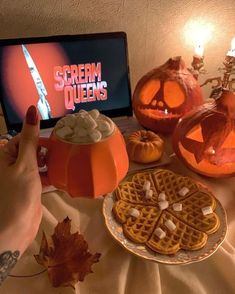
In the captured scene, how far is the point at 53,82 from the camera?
78cm

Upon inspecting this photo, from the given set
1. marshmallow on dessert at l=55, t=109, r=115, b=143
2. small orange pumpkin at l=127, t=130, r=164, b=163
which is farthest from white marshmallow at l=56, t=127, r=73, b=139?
small orange pumpkin at l=127, t=130, r=164, b=163

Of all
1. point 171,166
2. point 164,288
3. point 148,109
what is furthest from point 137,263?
point 148,109

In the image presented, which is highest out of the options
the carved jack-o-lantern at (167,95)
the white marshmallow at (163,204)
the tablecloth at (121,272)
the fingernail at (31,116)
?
the fingernail at (31,116)

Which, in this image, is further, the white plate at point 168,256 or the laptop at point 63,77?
the laptop at point 63,77

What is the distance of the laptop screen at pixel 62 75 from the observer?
736 mm

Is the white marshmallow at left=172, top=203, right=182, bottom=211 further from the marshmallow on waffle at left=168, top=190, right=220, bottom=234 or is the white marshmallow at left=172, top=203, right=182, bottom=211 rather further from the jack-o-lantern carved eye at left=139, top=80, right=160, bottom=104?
the jack-o-lantern carved eye at left=139, top=80, right=160, bottom=104

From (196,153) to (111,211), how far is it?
220 mm

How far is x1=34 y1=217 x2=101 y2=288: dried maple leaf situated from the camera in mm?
473

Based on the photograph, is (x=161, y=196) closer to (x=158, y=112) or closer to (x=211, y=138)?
(x=211, y=138)

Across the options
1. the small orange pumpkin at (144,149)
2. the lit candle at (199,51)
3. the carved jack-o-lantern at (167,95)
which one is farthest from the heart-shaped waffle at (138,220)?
the lit candle at (199,51)

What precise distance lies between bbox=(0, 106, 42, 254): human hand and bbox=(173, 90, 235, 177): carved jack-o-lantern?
1.12ft

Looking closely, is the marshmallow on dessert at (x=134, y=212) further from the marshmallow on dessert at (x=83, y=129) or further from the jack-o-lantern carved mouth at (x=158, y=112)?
the jack-o-lantern carved mouth at (x=158, y=112)

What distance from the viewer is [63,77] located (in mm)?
780

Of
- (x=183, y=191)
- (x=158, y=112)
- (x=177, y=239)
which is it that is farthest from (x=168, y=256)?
(x=158, y=112)
